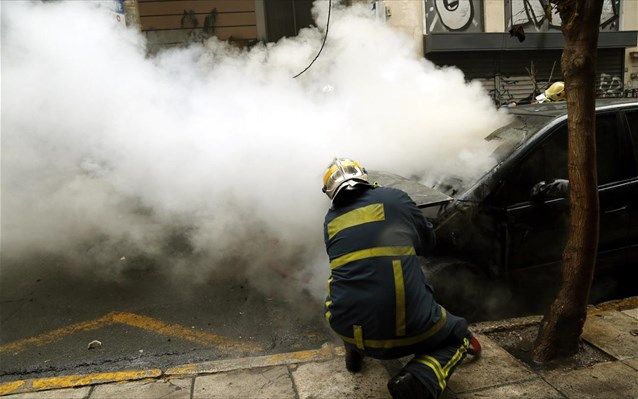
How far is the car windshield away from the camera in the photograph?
12.1 ft

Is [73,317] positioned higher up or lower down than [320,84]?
lower down

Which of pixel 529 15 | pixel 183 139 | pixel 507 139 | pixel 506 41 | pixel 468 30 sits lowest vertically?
pixel 507 139

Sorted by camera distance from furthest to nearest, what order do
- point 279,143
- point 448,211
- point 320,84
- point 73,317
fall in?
1. point 320,84
2. point 279,143
3. point 73,317
4. point 448,211

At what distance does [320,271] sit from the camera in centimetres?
436

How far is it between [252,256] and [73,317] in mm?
1726

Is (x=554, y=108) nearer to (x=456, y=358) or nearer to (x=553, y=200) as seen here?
(x=553, y=200)

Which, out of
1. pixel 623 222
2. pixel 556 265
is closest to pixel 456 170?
pixel 556 265

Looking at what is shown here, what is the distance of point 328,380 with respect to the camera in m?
2.99

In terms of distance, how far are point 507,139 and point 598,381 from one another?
1905 mm

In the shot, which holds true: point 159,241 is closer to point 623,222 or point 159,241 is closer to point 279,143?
point 279,143

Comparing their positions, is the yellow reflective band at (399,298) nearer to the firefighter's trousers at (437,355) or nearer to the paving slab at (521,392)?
the firefighter's trousers at (437,355)

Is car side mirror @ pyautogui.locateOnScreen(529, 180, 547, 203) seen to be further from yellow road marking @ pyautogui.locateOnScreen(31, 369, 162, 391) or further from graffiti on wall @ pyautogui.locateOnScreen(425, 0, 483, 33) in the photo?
graffiti on wall @ pyautogui.locateOnScreen(425, 0, 483, 33)

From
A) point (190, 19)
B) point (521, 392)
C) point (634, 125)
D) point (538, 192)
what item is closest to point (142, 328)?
point (521, 392)

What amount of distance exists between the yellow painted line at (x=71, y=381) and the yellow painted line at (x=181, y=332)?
0.62 metres
